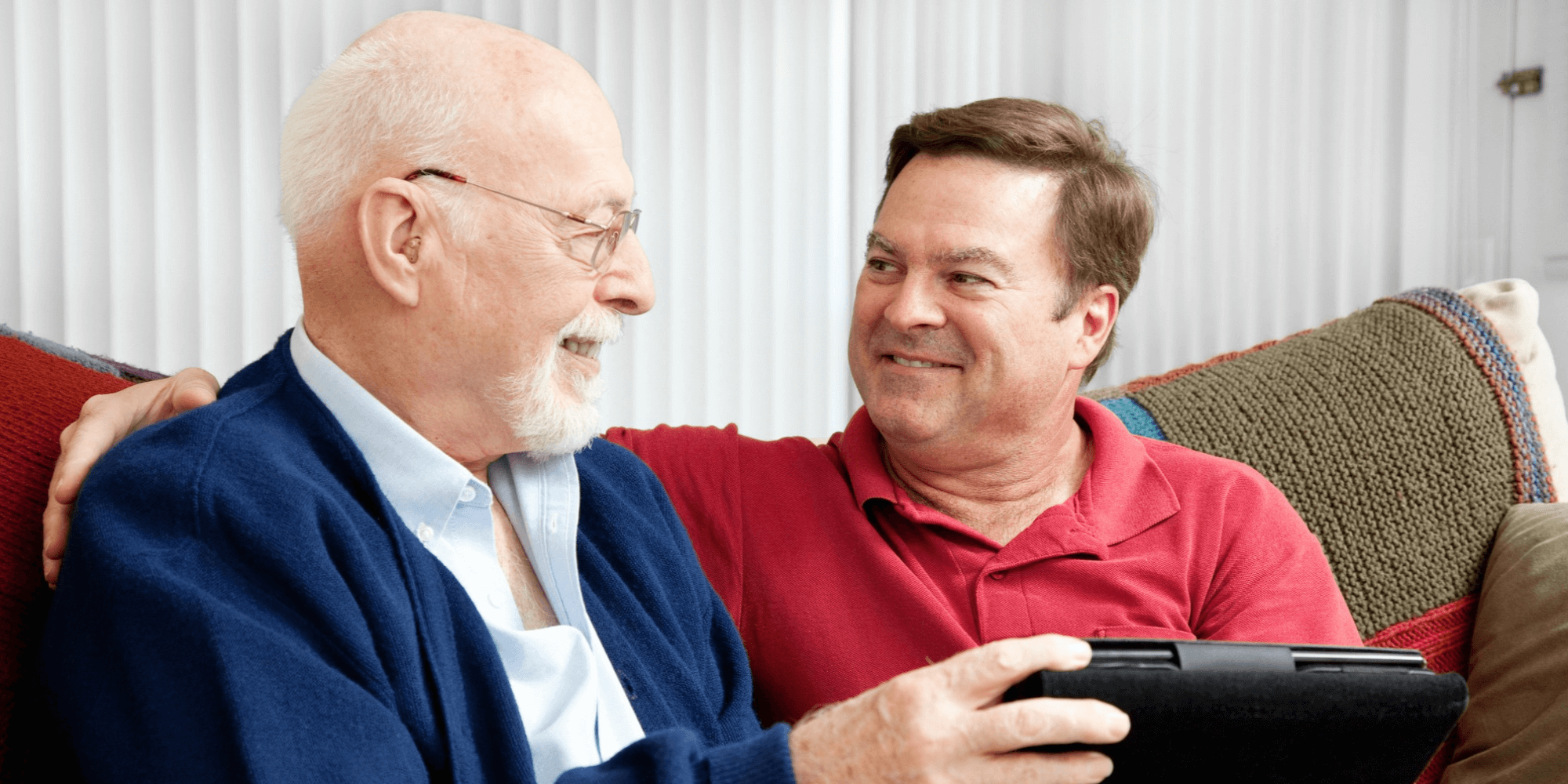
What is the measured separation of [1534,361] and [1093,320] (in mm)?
864

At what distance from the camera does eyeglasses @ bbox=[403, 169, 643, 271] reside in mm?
1078

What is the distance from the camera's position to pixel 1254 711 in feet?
2.97

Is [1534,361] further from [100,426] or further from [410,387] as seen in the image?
[100,426]

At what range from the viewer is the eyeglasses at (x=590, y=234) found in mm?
1078

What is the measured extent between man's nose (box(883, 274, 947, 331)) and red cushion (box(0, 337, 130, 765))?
3.07 ft

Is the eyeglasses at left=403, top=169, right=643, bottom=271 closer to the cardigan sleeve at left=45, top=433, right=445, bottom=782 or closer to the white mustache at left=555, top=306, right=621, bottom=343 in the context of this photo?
the white mustache at left=555, top=306, right=621, bottom=343

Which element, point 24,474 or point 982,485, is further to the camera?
point 982,485

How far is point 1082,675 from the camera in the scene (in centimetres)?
88

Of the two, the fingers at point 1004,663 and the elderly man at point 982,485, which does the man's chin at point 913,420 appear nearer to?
the elderly man at point 982,485

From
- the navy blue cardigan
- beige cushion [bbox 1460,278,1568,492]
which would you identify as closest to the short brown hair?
beige cushion [bbox 1460,278,1568,492]

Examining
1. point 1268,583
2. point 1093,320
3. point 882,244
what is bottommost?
point 1268,583

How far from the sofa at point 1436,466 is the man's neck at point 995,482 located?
30cm

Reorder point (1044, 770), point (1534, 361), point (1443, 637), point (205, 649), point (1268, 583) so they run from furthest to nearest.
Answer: point (1534, 361) < point (1443, 637) < point (1268, 583) < point (1044, 770) < point (205, 649)

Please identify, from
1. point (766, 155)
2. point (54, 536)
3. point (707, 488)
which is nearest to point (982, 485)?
point (707, 488)
